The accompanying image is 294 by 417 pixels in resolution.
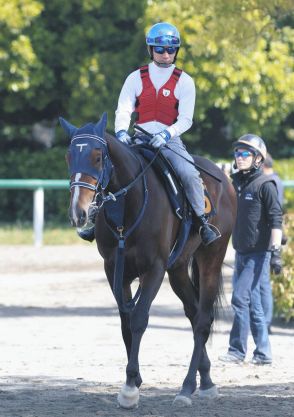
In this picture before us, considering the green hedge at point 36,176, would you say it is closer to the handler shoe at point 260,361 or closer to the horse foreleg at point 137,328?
the handler shoe at point 260,361

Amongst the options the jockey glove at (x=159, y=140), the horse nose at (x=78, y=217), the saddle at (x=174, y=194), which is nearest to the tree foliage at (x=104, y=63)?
the saddle at (x=174, y=194)

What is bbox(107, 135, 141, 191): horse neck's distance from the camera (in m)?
7.19

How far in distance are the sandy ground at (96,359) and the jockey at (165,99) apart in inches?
56.3

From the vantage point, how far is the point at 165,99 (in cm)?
783

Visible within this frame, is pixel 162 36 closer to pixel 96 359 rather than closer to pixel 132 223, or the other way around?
pixel 132 223

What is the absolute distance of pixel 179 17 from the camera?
1931cm

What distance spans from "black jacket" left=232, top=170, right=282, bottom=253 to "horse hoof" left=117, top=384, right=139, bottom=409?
8.38ft

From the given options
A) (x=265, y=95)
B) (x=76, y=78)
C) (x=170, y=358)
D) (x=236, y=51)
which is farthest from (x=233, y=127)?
(x=170, y=358)

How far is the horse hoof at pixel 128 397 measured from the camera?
7098mm

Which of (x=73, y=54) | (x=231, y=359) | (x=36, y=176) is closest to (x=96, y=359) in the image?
(x=231, y=359)

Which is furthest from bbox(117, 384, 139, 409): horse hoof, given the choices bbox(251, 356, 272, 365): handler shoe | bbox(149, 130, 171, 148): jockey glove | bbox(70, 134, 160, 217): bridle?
bbox(251, 356, 272, 365): handler shoe

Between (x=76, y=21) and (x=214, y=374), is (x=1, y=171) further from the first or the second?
(x=214, y=374)

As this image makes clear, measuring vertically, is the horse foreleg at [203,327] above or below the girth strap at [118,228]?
below

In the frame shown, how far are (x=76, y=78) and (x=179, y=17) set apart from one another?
3.25 meters
